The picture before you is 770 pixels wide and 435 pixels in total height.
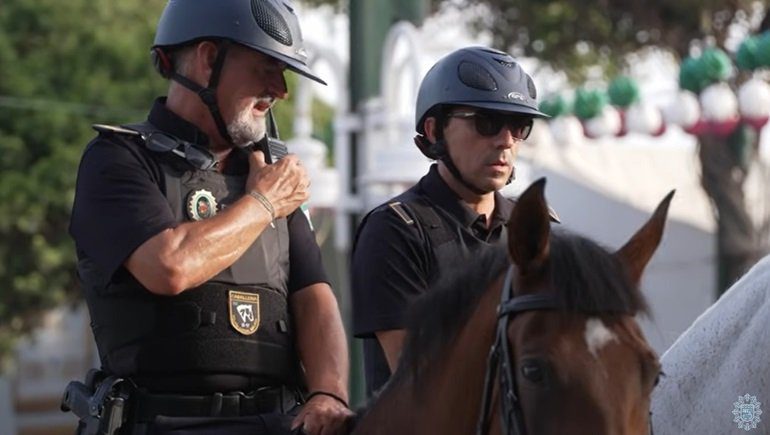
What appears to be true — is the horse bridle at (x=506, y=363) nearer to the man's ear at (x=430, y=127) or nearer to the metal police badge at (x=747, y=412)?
the metal police badge at (x=747, y=412)

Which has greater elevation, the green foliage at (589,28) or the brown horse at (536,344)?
the green foliage at (589,28)

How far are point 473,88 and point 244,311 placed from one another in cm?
112

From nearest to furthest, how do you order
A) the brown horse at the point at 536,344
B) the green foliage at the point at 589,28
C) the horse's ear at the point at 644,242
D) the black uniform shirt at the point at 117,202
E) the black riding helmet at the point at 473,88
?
the brown horse at the point at 536,344
the horse's ear at the point at 644,242
the black uniform shirt at the point at 117,202
the black riding helmet at the point at 473,88
the green foliage at the point at 589,28

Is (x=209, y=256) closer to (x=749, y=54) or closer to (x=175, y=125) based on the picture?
(x=175, y=125)

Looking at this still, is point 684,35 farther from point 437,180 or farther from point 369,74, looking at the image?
point 437,180

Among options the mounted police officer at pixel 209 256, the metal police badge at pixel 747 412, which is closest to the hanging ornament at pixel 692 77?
the metal police badge at pixel 747 412

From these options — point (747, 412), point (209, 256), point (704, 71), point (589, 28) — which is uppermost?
point (589, 28)

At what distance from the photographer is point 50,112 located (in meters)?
22.2

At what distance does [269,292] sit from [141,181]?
464mm

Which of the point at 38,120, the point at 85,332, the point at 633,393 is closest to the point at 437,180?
the point at 633,393

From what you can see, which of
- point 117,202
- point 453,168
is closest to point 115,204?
point 117,202

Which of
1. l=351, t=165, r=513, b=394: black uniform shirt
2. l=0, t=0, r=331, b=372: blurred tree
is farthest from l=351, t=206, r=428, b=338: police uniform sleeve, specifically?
l=0, t=0, r=331, b=372: blurred tree

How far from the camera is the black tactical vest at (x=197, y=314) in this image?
4285 mm

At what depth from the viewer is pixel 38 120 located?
72.3 feet
